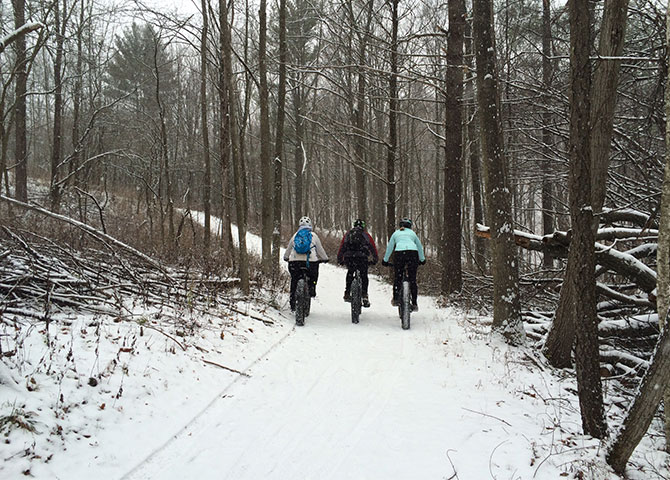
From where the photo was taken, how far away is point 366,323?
8.45m

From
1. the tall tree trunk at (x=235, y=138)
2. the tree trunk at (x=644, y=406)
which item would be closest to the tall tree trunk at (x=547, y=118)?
the tree trunk at (x=644, y=406)

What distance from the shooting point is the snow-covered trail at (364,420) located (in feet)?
11.0

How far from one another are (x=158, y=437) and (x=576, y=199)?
4.18 m

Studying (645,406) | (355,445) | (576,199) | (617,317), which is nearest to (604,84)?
(576,199)

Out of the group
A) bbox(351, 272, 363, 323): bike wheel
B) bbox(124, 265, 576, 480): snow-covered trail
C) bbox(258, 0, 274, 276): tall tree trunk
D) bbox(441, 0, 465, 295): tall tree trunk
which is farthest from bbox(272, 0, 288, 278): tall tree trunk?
bbox(124, 265, 576, 480): snow-covered trail

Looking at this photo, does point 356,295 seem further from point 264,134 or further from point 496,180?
point 264,134

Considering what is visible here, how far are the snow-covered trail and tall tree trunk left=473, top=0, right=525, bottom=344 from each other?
67cm

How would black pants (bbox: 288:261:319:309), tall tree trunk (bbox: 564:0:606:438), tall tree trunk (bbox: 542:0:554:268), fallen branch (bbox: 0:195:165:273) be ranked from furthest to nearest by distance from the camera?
tall tree trunk (bbox: 542:0:554:268) → black pants (bbox: 288:261:319:309) → fallen branch (bbox: 0:195:165:273) → tall tree trunk (bbox: 564:0:606:438)

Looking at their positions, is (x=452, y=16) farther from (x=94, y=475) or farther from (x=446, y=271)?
(x=94, y=475)

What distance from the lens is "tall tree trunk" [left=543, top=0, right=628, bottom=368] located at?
5.04m

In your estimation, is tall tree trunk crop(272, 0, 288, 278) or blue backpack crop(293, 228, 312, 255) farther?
tall tree trunk crop(272, 0, 288, 278)

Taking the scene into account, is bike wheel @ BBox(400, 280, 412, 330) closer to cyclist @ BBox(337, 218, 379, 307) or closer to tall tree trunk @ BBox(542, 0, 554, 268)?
cyclist @ BBox(337, 218, 379, 307)

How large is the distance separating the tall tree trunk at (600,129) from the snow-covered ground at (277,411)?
16.1 inches

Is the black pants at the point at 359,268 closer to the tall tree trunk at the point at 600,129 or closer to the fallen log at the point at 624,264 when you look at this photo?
the fallen log at the point at 624,264
